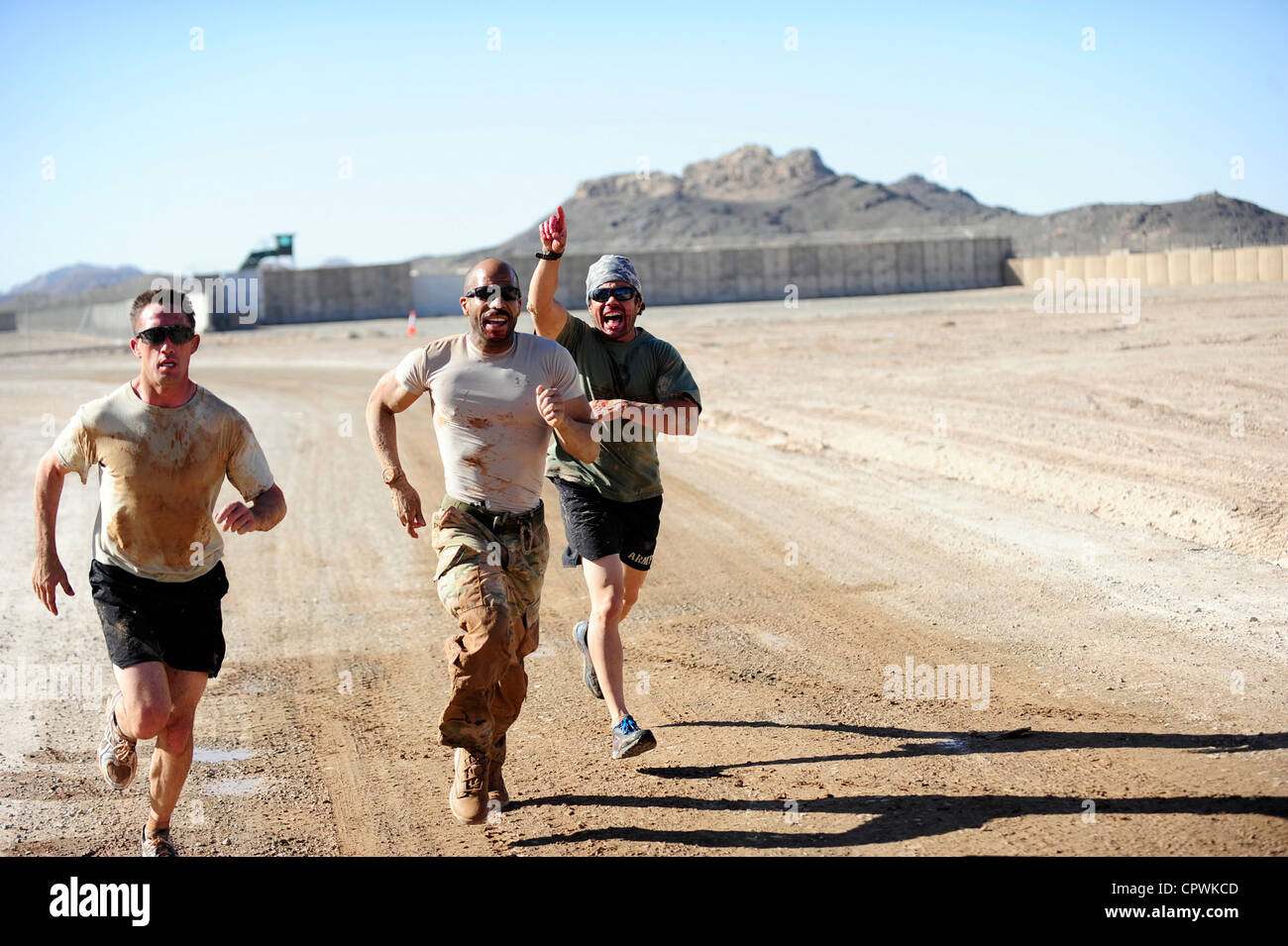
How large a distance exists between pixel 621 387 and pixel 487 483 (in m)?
1.09

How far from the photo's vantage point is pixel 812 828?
4992 mm

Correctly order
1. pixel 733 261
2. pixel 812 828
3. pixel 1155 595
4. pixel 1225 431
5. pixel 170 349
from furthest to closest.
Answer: pixel 733 261
pixel 1225 431
pixel 1155 595
pixel 812 828
pixel 170 349

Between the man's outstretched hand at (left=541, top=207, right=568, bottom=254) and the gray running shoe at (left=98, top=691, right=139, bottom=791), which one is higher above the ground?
the man's outstretched hand at (left=541, top=207, right=568, bottom=254)

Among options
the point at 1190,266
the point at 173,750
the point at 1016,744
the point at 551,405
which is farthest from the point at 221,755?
the point at 1190,266

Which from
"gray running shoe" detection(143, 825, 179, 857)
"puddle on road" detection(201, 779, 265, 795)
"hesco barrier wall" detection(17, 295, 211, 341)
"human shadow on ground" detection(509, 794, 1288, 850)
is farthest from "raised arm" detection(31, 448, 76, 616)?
"hesco barrier wall" detection(17, 295, 211, 341)

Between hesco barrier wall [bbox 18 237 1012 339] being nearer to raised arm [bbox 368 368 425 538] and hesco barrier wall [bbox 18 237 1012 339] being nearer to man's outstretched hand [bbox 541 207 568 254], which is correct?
man's outstretched hand [bbox 541 207 568 254]

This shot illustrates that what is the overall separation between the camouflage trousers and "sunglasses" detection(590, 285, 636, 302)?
1.21 meters

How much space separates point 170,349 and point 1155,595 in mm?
6661

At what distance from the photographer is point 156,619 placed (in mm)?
4695

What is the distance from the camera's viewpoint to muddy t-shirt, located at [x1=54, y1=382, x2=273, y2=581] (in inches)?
181

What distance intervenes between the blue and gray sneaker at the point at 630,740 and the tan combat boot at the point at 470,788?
0.81 m
